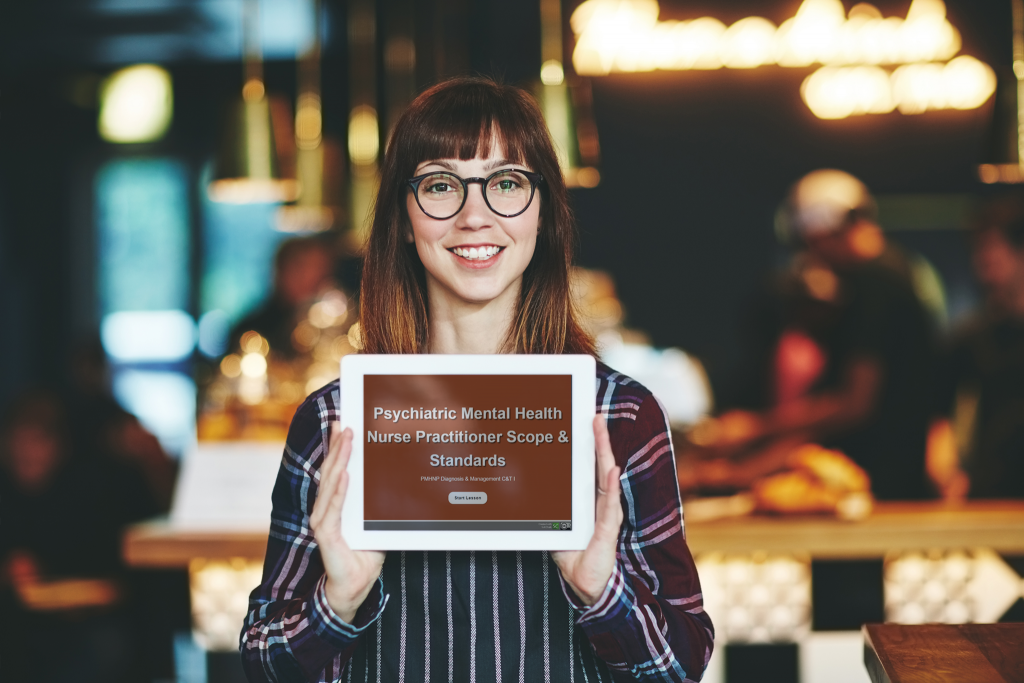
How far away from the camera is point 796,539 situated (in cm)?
271

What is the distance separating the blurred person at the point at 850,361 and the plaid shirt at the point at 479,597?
2.23 meters

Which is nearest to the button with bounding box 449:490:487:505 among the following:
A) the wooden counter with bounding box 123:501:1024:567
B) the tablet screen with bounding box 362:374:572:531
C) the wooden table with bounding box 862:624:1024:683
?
the tablet screen with bounding box 362:374:572:531

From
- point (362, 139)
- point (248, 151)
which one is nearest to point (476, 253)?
point (248, 151)

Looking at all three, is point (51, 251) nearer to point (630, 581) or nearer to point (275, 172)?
point (275, 172)

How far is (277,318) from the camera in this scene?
4977 millimetres

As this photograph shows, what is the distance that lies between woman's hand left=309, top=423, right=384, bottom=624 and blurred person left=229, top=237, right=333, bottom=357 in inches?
150

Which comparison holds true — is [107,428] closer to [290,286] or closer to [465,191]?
[290,286]

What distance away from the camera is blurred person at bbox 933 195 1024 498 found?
349 cm

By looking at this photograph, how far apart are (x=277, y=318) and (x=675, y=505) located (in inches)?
158

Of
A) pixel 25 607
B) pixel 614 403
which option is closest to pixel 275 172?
pixel 25 607

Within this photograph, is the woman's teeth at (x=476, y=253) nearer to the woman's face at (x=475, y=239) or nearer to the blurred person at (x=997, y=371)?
the woman's face at (x=475, y=239)

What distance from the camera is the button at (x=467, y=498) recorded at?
1.13 m

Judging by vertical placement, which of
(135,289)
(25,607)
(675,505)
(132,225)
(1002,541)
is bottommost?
(25,607)

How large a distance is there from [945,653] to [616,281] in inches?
161
